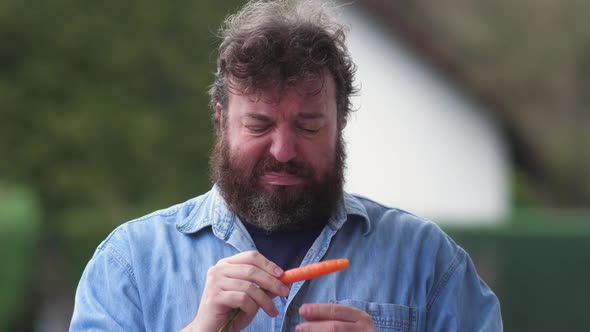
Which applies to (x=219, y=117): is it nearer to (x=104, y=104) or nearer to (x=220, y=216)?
(x=220, y=216)

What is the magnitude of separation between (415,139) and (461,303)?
13.5m

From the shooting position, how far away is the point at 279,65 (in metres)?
3.16

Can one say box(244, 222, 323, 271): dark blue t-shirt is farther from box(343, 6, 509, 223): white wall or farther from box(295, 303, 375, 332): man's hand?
box(343, 6, 509, 223): white wall

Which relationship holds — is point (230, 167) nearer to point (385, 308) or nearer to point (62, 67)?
point (385, 308)

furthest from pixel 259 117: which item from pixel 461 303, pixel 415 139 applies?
pixel 415 139

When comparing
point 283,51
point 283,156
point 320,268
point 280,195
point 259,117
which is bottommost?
point 320,268

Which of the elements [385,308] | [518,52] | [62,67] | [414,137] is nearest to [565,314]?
[414,137]

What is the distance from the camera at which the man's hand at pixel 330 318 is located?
9.50ft

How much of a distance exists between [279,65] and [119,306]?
0.82 metres

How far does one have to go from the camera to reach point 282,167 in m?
3.16

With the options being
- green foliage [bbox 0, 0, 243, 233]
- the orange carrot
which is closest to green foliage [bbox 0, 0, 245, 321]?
green foliage [bbox 0, 0, 243, 233]

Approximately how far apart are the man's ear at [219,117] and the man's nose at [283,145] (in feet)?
0.84

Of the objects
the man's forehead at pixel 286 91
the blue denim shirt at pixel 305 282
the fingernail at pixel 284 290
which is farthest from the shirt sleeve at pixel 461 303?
the man's forehead at pixel 286 91

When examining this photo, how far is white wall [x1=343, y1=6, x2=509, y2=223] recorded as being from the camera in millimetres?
16109
